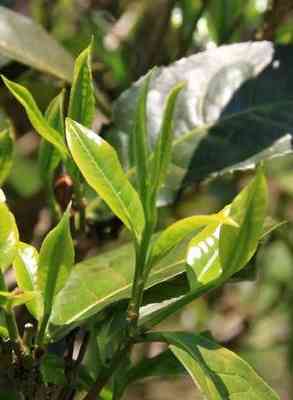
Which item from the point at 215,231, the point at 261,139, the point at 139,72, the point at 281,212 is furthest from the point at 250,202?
the point at 281,212

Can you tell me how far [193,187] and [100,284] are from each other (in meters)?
0.49

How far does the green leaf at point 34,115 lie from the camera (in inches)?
37.1

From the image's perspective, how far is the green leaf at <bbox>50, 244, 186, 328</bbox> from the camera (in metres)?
0.96

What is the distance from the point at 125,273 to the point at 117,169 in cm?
20

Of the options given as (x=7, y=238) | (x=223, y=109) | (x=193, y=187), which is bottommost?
(x=193, y=187)

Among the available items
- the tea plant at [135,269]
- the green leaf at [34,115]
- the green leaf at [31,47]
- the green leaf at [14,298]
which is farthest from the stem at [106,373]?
the green leaf at [31,47]

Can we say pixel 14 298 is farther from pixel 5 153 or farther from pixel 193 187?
pixel 193 187

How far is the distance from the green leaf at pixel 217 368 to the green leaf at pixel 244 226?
0.08 metres

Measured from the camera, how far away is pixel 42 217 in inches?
67.9

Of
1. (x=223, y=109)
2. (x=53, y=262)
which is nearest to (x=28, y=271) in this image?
(x=53, y=262)

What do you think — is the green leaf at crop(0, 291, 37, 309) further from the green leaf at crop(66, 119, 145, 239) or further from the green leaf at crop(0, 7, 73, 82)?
the green leaf at crop(0, 7, 73, 82)

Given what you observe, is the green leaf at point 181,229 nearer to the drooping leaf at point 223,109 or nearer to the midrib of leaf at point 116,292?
the midrib of leaf at point 116,292

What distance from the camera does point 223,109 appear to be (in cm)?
137

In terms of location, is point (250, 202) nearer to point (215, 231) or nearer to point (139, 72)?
point (215, 231)
